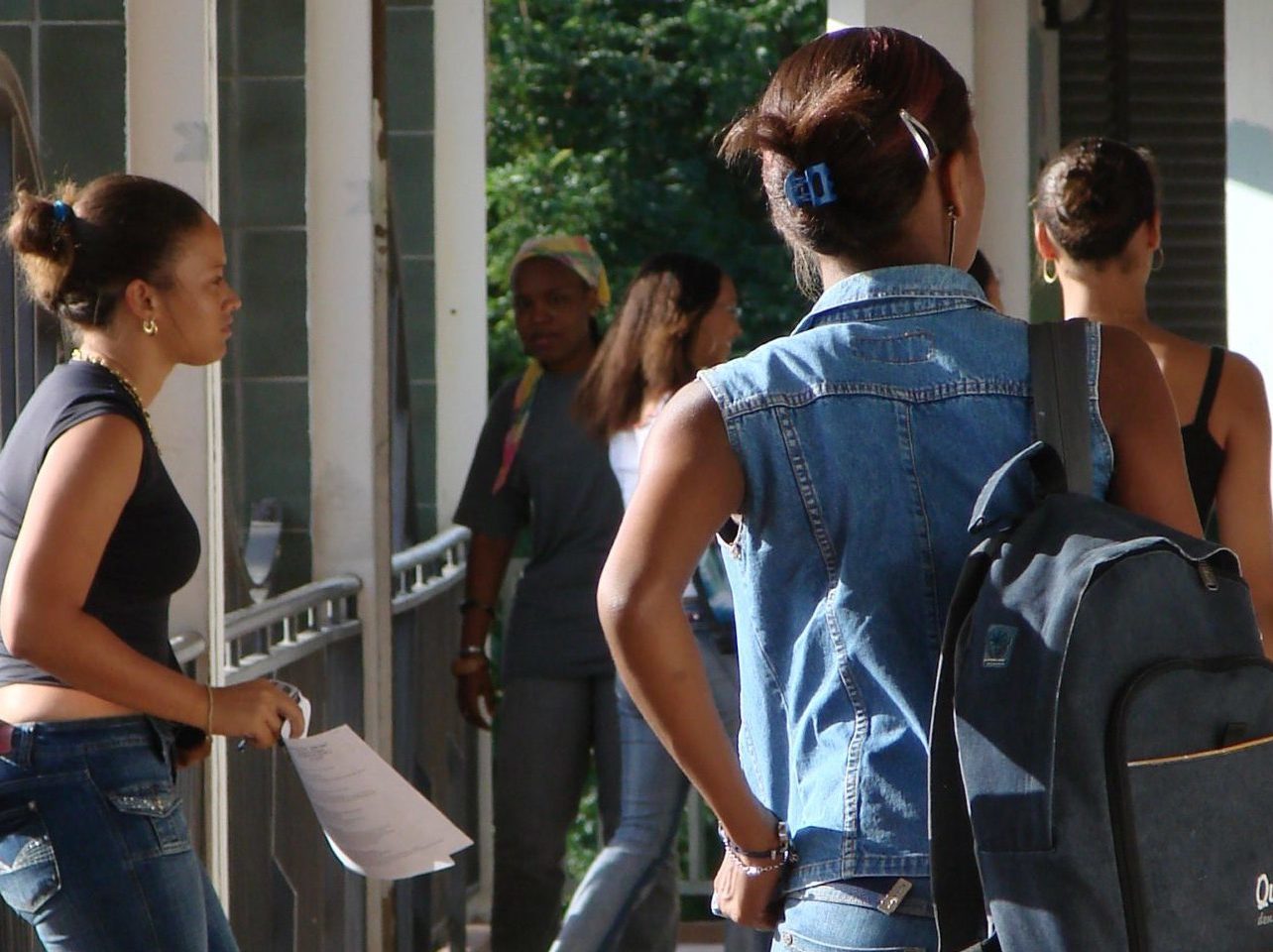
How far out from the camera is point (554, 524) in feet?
16.1

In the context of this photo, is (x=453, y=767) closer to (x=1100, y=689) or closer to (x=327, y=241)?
(x=327, y=241)

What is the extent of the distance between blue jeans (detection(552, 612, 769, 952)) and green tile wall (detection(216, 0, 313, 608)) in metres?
0.91

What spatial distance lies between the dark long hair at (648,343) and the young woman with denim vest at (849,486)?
8.83ft

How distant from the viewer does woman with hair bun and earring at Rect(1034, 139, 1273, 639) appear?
288cm

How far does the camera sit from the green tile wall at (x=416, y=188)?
7.28 meters

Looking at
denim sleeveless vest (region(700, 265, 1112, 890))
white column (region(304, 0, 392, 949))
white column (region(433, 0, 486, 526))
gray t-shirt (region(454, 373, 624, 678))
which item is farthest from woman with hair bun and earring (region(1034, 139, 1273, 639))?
white column (region(433, 0, 486, 526))

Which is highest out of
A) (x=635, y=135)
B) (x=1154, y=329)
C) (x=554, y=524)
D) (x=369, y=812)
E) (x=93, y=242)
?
(x=635, y=135)

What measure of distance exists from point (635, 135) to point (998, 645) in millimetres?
16400

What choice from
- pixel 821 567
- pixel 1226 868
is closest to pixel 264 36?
pixel 821 567

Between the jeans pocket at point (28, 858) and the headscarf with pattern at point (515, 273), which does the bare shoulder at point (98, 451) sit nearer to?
the jeans pocket at point (28, 858)

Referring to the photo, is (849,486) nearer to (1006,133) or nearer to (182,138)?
(182,138)

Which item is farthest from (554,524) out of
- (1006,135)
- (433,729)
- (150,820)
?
(150,820)

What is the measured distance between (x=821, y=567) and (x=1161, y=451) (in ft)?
1.05

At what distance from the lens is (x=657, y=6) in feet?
60.3
